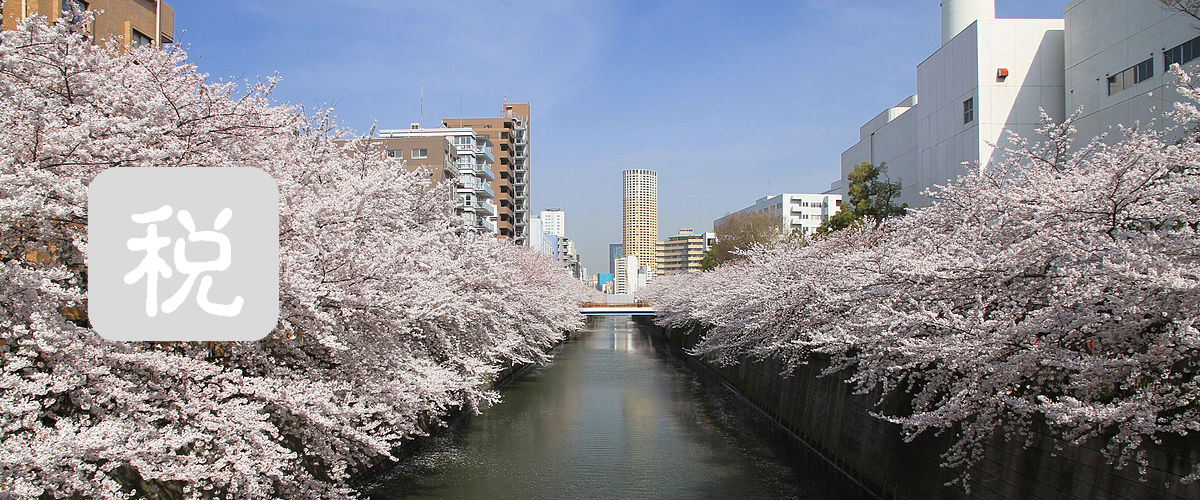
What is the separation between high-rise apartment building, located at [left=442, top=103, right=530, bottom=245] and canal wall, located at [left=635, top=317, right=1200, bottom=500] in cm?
5114

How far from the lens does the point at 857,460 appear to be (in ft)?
55.2

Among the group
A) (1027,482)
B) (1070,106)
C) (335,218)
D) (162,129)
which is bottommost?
(1027,482)

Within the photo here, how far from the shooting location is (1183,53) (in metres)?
23.2

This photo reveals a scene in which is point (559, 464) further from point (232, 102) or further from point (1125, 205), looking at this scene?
point (1125, 205)

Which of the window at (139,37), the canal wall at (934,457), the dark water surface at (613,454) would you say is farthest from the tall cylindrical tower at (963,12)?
the window at (139,37)

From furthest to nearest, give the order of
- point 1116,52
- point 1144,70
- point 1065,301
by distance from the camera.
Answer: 1. point 1116,52
2. point 1144,70
3. point 1065,301

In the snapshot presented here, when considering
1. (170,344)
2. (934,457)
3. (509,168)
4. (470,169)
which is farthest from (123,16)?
(509,168)

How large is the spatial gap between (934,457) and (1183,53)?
17.7 metres

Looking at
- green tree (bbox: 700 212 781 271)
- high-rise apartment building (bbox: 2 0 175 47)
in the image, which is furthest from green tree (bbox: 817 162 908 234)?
high-rise apartment building (bbox: 2 0 175 47)

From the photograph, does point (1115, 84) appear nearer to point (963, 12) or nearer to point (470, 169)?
point (963, 12)

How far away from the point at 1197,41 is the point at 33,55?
27.1 metres

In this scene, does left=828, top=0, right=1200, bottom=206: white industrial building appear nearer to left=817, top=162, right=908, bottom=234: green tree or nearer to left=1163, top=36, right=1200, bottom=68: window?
left=1163, top=36, right=1200, bottom=68: window

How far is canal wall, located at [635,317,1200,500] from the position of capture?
8.46m

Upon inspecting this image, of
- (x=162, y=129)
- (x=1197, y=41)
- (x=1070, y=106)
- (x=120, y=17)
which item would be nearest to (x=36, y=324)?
(x=162, y=129)
